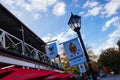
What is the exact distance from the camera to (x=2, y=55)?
26.3 feet

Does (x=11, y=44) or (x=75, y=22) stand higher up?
(x=11, y=44)

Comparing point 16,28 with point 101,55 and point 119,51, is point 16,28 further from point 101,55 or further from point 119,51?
point 101,55

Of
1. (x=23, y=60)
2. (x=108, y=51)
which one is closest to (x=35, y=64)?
(x=23, y=60)

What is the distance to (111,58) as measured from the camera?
72.0 meters

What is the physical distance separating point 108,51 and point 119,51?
8.34 m

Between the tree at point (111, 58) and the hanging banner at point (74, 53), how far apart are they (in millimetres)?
64707

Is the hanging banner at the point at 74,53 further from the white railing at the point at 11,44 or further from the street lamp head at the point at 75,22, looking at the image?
the white railing at the point at 11,44

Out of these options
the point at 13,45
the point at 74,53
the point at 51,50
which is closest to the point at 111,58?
the point at 51,50

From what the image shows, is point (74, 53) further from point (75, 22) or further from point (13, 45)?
point (13, 45)

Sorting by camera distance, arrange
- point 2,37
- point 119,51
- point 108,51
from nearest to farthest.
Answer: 1. point 2,37
2. point 119,51
3. point 108,51

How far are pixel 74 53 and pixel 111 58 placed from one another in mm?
66463

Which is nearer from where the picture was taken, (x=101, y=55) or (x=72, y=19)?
(x=72, y=19)

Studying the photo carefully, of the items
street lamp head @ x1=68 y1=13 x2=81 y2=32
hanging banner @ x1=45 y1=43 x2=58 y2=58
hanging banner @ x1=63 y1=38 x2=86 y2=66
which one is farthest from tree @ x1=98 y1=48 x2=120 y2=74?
street lamp head @ x1=68 y1=13 x2=81 y2=32

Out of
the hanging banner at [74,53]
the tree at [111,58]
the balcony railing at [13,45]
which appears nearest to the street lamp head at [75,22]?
the hanging banner at [74,53]
